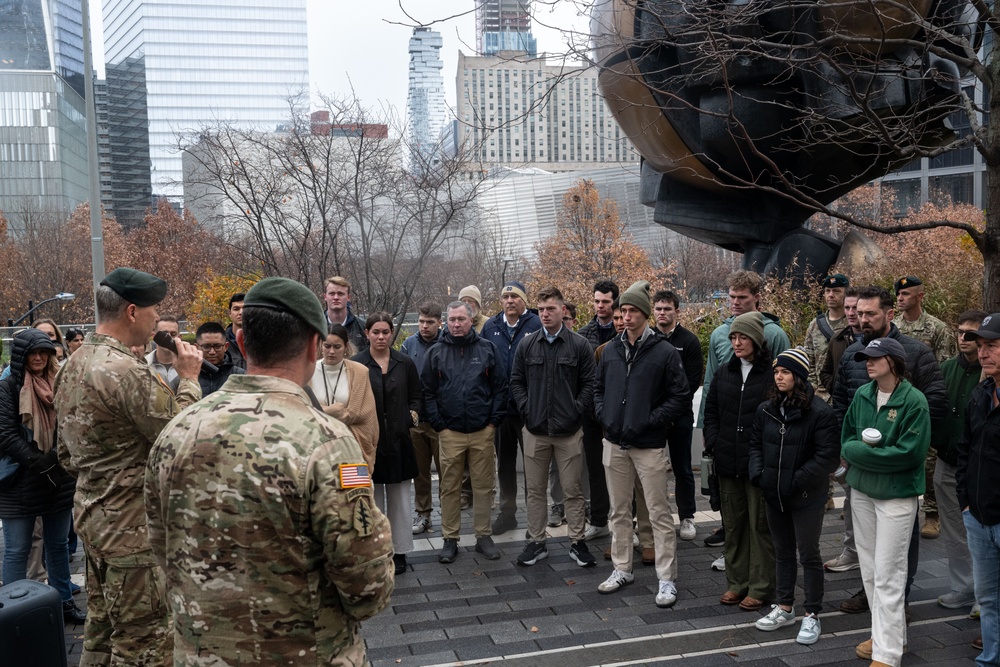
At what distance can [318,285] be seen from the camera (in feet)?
51.3

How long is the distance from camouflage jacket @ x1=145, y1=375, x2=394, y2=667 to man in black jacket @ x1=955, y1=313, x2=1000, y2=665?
375cm

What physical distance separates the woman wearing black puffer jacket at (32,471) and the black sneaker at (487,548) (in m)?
3.10

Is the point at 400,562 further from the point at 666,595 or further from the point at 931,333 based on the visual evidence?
the point at 931,333

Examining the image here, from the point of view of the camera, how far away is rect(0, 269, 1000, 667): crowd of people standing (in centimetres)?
246

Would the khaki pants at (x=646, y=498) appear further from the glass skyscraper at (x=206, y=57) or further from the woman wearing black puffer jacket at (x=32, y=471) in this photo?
the glass skyscraper at (x=206, y=57)

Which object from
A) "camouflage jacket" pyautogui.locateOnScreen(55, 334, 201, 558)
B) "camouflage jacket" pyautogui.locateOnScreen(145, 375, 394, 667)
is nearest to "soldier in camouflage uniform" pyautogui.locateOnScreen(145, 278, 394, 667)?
"camouflage jacket" pyautogui.locateOnScreen(145, 375, 394, 667)

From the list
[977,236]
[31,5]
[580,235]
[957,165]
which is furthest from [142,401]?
[31,5]

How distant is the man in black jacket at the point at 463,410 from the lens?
7.32 meters

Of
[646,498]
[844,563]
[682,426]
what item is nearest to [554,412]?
[646,498]

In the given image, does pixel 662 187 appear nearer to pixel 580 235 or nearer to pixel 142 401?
pixel 142 401

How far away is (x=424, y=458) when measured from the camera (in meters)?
8.35

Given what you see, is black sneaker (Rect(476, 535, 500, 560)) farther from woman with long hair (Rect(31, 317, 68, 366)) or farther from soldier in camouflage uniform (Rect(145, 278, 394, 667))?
soldier in camouflage uniform (Rect(145, 278, 394, 667))

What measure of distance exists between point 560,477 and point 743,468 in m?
1.78

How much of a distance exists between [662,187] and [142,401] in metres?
12.7
